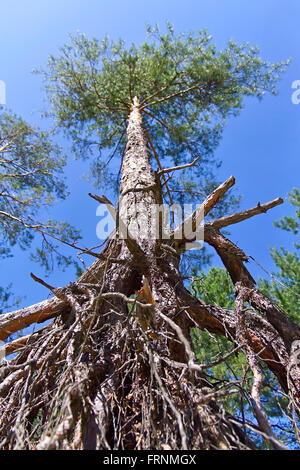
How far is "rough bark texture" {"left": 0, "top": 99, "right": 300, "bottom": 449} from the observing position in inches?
31.9

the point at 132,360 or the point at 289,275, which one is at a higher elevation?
the point at 289,275

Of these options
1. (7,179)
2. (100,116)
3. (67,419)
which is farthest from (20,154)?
(67,419)

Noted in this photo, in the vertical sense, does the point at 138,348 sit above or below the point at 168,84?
below

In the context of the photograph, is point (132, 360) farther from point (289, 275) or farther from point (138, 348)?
point (289, 275)

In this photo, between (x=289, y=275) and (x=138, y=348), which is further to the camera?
(x=289, y=275)

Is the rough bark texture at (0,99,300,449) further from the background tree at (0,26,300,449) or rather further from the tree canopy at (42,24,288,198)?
the tree canopy at (42,24,288,198)

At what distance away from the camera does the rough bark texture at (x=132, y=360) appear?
2.65 ft

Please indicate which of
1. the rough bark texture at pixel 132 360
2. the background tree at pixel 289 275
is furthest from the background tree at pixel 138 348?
the background tree at pixel 289 275

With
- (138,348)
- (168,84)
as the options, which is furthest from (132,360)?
(168,84)

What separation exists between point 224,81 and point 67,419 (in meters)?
4.90

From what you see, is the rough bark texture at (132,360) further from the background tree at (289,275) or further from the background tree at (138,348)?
the background tree at (289,275)

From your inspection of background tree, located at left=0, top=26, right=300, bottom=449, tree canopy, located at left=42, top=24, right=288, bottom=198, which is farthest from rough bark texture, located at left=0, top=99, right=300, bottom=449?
tree canopy, located at left=42, top=24, right=288, bottom=198

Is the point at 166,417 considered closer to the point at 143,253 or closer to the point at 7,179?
the point at 143,253

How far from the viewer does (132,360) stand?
1.05 metres
